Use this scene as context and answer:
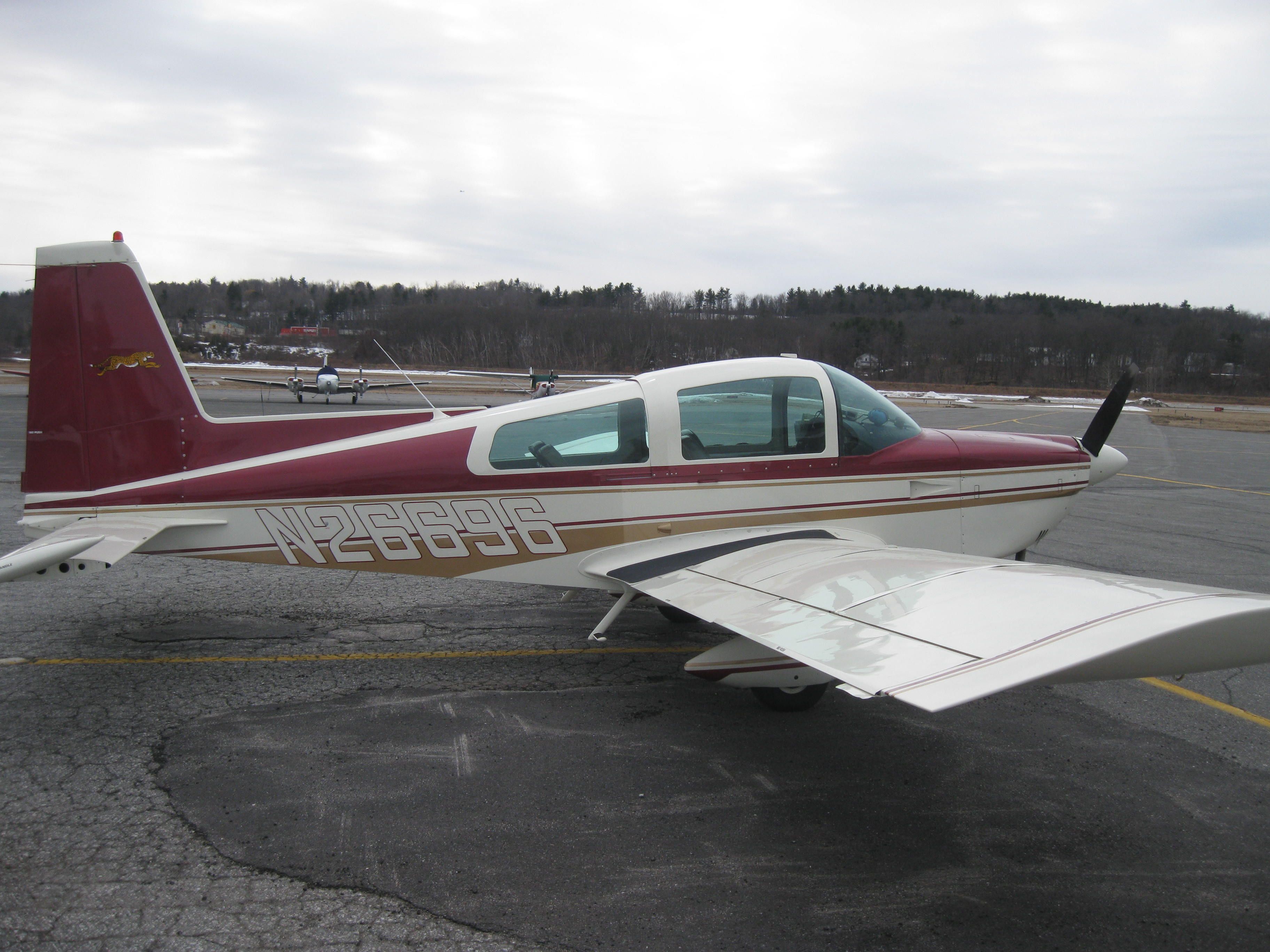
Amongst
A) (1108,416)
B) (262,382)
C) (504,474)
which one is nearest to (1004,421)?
(1108,416)

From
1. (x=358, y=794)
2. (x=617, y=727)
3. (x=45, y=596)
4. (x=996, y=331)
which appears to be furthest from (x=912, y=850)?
(x=996, y=331)

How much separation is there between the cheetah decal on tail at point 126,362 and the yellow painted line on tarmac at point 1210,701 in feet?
22.3

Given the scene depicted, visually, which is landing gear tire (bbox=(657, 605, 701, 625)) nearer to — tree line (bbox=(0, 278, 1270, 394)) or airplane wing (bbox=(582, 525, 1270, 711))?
airplane wing (bbox=(582, 525, 1270, 711))

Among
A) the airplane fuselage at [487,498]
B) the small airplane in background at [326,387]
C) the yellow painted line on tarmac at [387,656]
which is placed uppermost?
the small airplane in background at [326,387]

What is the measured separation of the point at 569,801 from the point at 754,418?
288 cm

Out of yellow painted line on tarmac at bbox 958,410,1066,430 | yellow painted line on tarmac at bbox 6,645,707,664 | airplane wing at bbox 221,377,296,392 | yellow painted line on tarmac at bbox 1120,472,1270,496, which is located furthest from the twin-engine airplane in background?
yellow painted line on tarmac at bbox 958,410,1066,430

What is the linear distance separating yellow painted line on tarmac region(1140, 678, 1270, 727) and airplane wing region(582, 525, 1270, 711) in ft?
5.85

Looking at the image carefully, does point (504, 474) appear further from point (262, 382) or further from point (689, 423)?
point (262, 382)

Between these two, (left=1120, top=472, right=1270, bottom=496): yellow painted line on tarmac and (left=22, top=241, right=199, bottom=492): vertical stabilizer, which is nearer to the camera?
(left=22, top=241, right=199, bottom=492): vertical stabilizer

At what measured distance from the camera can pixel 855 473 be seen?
561cm

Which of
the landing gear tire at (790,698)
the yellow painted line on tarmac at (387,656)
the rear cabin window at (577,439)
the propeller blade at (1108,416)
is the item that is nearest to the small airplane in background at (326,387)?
the yellow painted line on tarmac at (387,656)

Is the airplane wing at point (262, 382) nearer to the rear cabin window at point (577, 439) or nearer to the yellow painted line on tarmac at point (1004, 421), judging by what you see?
the rear cabin window at point (577, 439)

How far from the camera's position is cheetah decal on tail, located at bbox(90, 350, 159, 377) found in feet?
18.1

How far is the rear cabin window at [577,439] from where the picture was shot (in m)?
5.38
